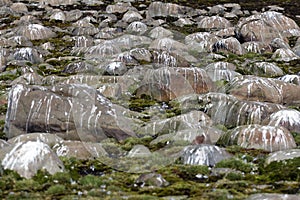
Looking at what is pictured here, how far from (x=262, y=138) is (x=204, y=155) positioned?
446 cm

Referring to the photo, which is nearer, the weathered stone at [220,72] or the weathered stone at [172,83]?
the weathered stone at [172,83]

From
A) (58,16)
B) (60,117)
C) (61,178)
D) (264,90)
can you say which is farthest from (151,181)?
(58,16)

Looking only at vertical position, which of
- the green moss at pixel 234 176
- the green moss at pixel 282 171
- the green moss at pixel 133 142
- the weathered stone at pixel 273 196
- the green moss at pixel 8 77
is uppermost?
the weathered stone at pixel 273 196

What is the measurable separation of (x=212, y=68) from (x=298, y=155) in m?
23.3

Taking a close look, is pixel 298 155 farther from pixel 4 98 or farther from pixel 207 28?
pixel 207 28

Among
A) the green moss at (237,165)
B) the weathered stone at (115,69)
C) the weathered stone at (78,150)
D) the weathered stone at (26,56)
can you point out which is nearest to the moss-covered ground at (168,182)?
the green moss at (237,165)

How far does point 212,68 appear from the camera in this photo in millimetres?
46812

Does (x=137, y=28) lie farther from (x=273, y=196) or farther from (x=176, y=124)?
(x=273, y=196)

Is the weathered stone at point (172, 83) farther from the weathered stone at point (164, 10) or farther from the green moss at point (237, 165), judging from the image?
the weathered stone at point (164, 10)

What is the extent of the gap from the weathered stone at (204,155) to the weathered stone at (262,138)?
2.75 m

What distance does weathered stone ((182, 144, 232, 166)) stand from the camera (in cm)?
2441

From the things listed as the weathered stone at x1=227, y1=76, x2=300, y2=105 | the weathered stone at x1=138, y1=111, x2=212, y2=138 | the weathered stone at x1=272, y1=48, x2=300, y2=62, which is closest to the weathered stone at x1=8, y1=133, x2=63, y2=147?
the weathered stone at x1=138, y1=111, x2=212, y2=138

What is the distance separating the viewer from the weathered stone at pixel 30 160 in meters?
22.2

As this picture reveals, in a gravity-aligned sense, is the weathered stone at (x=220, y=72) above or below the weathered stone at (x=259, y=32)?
below
